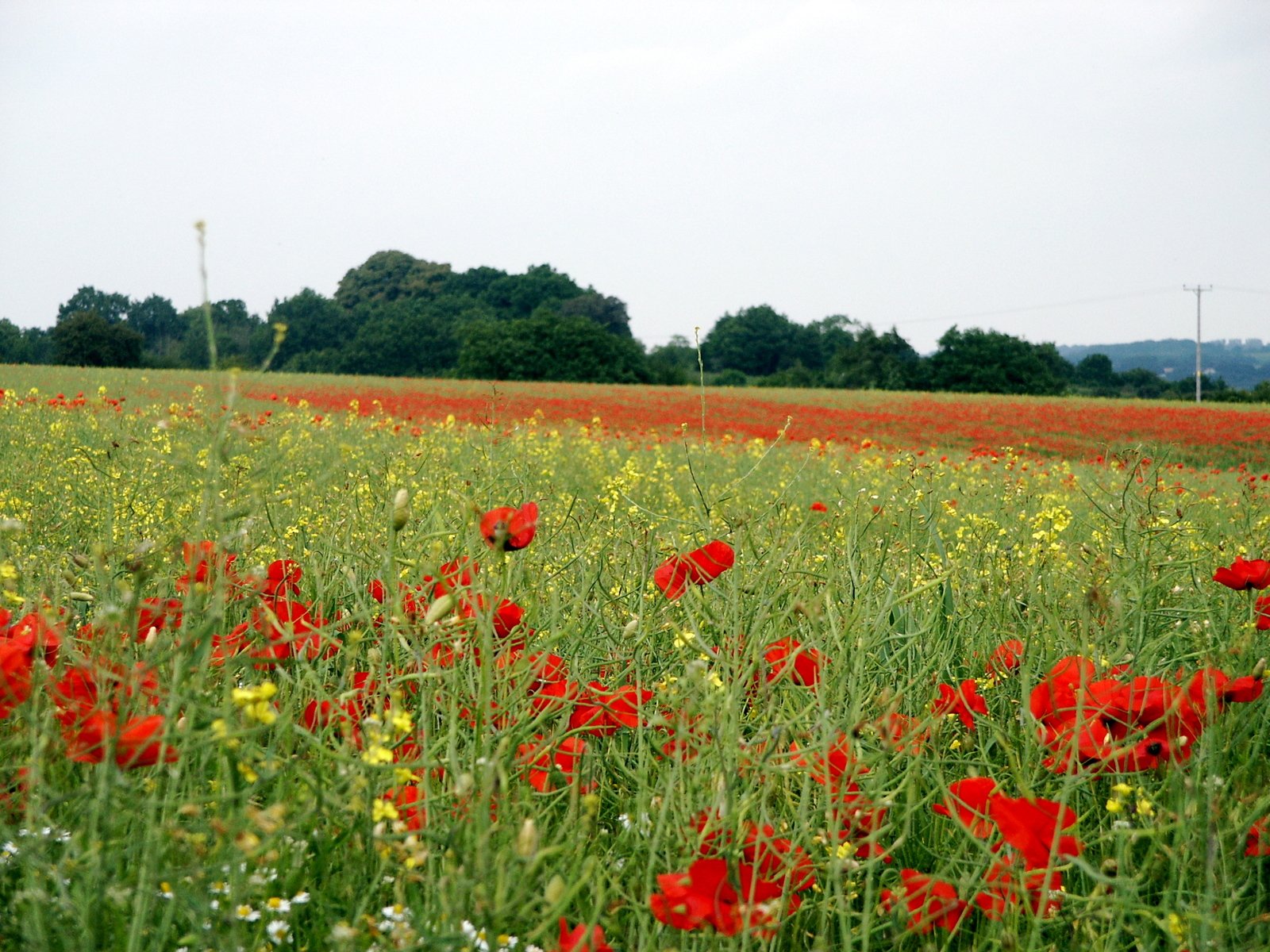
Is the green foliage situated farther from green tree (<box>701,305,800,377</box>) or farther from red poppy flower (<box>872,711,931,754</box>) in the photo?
green tree (<box>701,305,800,377</box>)

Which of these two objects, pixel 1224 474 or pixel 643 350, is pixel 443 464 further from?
pixel 643 350

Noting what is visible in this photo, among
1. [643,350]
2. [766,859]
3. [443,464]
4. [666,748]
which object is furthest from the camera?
[643,350]

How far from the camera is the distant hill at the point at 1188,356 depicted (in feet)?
394

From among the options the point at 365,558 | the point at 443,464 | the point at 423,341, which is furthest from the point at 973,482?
the point at 423,341

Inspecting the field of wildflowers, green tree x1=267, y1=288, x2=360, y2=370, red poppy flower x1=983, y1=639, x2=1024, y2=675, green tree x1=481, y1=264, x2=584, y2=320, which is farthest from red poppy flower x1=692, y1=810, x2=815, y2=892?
green tree x1=481, y1=264, x2=584, y2=320

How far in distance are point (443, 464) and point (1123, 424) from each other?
16124 millimetres

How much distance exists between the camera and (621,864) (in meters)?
1.13

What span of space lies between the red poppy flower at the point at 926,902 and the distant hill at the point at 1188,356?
363ft

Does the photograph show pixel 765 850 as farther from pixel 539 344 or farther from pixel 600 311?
pixel 600 311

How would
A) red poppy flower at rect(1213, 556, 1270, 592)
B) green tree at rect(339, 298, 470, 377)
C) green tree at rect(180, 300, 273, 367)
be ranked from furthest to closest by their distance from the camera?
green tree at rect(339, 298, 470, 377), red poppy flower at rect(1213, 556, 1270, 592), green tree at rect(180, 300, 273, 367)

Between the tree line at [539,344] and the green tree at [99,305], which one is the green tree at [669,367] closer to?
the tree line at [539,344]

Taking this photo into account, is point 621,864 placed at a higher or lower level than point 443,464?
lower

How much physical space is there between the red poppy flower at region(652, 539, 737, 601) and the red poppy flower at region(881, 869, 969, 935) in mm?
473

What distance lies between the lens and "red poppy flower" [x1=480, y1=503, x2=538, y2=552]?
39.9 inches
